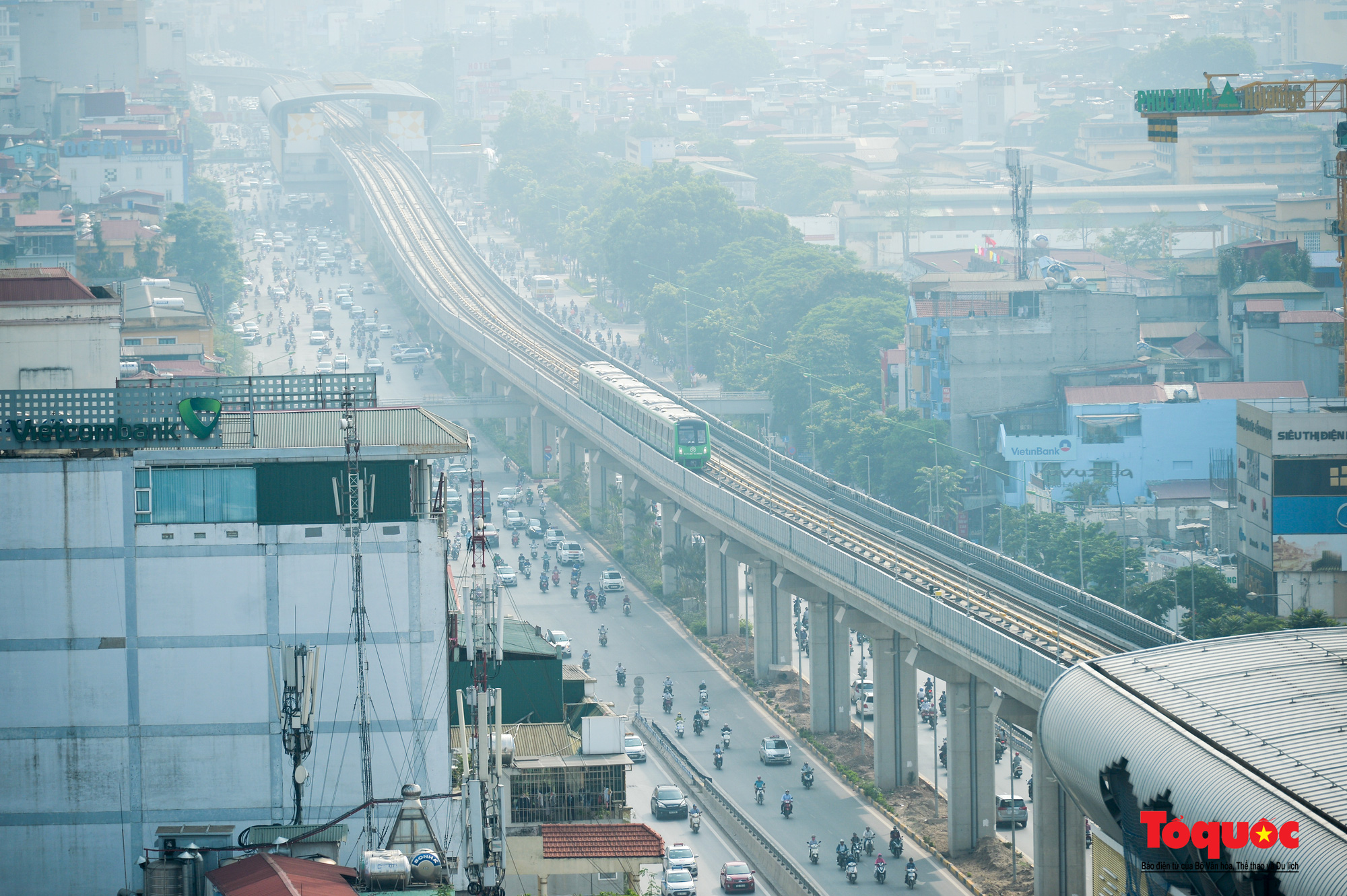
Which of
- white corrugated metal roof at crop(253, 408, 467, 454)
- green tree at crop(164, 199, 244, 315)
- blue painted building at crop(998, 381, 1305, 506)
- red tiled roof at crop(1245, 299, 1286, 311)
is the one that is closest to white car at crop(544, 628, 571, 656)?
blue painted building at crop(998, 381, 1305, 506)

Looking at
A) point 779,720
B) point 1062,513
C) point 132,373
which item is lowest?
point 779,720

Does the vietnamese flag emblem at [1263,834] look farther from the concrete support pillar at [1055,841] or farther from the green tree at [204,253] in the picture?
the green tree at [204,253]

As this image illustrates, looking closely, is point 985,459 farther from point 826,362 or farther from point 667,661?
point 667,661

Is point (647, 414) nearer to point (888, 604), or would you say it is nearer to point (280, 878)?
point (888, 604)

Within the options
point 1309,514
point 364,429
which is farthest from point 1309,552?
point 364,429

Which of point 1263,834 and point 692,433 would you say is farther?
point 692,433

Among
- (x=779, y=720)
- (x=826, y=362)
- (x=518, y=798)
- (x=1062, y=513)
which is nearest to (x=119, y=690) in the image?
(x=518, y=798)
